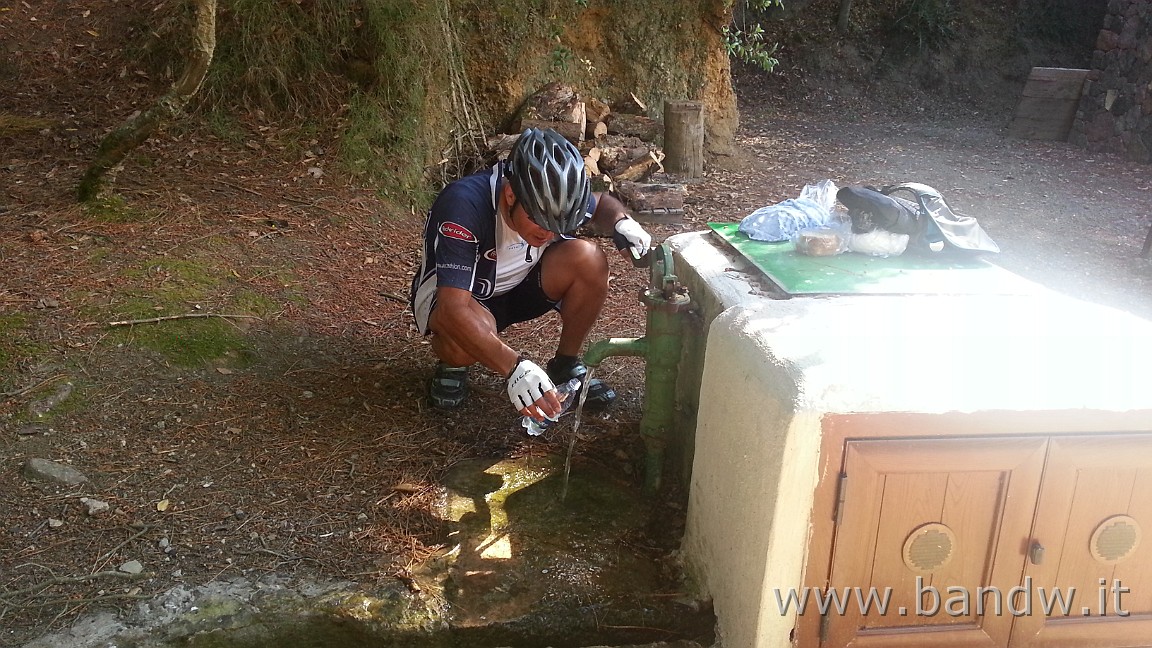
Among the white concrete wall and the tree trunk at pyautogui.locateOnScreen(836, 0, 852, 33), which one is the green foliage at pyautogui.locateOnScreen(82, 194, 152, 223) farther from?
the tree trunk at pyautogui.locateOnScreen(836, 0, 852, 33)

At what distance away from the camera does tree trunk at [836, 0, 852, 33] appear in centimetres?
1305

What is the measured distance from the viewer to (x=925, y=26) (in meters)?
12.8

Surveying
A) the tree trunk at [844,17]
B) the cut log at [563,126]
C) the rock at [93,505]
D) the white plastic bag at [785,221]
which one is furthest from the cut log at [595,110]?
the tree trunk at [844,17]

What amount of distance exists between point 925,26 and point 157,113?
37.8 feet

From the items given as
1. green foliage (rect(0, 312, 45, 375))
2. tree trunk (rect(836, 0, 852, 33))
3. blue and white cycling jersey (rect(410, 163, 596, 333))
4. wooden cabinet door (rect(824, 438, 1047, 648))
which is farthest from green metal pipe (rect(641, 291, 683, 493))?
tree trunk (rect(836, 0, 852, 33))

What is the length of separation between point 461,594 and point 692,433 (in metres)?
0.89

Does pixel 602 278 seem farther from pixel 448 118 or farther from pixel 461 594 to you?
pixel 448 118

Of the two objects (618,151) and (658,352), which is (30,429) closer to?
(658,352)

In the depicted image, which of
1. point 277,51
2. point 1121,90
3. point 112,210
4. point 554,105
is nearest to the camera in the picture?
point 112,210

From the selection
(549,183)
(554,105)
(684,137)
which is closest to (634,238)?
(549,183)

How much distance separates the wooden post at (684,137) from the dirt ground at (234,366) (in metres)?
0.59

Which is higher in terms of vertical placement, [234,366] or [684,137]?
[684,137]

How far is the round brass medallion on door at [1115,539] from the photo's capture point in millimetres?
1994

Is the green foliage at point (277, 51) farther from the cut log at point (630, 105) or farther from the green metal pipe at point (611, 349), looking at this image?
the green metal pipe at point (611, 349)
